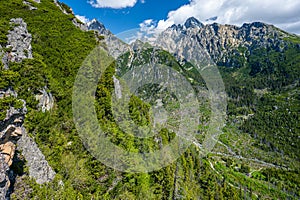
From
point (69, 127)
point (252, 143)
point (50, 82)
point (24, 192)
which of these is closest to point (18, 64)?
point (50, 82)

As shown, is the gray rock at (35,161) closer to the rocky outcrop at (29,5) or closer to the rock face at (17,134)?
the rock face at (17,134)

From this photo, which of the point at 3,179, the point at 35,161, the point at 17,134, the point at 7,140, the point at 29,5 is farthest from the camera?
the point at 29,5

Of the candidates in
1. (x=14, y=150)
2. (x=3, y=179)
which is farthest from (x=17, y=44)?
(x=3, y=179)

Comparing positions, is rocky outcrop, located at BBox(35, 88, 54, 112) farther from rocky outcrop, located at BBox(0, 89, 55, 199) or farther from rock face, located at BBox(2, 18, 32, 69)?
rocky outcrop, located at BBox(0, 89, 55, 199)

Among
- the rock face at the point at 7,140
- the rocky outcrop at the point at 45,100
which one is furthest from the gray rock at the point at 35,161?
the rocky outcrop at the point at 45,100

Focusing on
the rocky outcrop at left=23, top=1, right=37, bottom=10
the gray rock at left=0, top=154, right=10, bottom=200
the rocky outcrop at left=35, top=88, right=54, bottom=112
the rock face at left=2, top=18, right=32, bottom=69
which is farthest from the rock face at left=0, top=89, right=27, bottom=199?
the rocky outcrop at left=23, top=1, right=37, bottom=10

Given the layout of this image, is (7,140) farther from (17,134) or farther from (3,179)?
(3,179)
